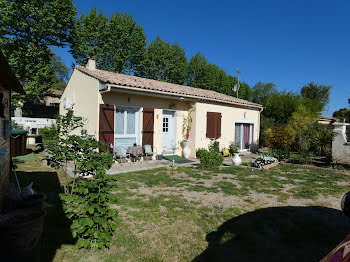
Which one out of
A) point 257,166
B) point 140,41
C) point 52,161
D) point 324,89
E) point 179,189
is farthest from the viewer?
point 324,89

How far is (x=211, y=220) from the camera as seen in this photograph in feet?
12.5

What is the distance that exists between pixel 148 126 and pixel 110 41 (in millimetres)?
17188

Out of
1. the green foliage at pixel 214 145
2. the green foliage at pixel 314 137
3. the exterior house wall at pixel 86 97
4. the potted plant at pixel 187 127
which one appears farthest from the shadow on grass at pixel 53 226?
the green foliage at pixel 314 137

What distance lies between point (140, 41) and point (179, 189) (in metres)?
22.3

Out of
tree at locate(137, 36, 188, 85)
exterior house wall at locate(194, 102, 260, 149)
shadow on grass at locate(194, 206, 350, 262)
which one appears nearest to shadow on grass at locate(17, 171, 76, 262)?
shadow on grass at locate(194, 206, 350, 262)

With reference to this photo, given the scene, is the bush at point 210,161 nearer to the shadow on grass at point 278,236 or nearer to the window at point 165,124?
the window at point 165,124

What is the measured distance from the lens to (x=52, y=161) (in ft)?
10.9

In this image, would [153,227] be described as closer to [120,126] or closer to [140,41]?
[120,126]

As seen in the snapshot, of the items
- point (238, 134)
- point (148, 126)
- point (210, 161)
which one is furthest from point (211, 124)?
point (148, 126)

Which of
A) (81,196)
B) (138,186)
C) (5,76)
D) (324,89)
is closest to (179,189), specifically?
(138,186)

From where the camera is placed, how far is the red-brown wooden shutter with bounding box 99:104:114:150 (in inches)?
319

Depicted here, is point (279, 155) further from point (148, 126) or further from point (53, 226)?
point (53, 226)

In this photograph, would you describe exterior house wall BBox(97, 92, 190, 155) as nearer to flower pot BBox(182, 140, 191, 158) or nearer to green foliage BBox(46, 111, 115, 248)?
flower pot BBox(182, 140, 191, 158)

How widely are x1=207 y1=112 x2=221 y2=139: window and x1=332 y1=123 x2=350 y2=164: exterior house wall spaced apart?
536 centimetres
